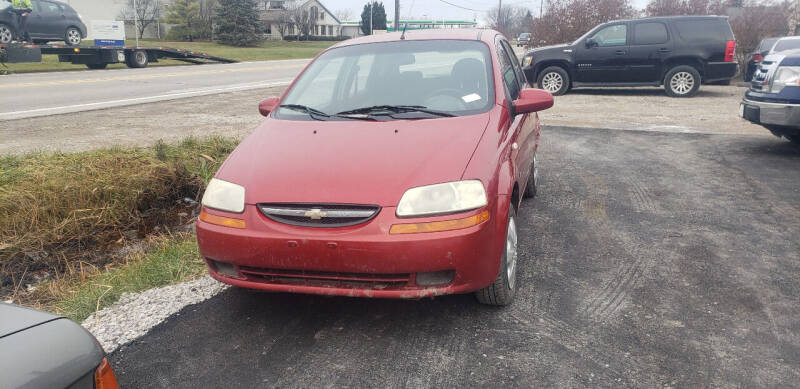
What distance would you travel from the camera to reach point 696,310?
11.3 feet

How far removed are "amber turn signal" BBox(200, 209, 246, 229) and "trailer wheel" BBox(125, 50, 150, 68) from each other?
24614 mm

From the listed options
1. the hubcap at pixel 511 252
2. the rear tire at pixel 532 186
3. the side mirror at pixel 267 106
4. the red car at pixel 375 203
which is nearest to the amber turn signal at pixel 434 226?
the red car at pixel 375 203

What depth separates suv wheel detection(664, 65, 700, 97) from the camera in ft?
47.8

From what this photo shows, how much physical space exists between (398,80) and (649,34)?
40.0 feet

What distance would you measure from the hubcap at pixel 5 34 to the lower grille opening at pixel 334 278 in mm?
22904

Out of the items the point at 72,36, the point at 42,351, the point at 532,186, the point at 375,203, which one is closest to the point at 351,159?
the point at 375,203

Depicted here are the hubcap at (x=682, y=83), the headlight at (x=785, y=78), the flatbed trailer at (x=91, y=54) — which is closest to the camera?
the headlight at (x=785, y=78)

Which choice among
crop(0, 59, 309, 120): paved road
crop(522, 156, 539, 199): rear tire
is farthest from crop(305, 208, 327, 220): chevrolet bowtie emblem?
crop(0, 59, 309, 120): paved road

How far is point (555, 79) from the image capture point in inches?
611

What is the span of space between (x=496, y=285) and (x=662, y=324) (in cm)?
90

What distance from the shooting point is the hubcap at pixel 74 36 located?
24850 millimetres

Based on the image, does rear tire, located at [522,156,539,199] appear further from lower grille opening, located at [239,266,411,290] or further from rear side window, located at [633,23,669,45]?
rear side window, located at [633,23,669,45]

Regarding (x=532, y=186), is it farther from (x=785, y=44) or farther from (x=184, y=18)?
(x=184, y=18)

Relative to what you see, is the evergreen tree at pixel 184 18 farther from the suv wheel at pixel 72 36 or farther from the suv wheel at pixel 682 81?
the suv wheel at pixel 682 81
